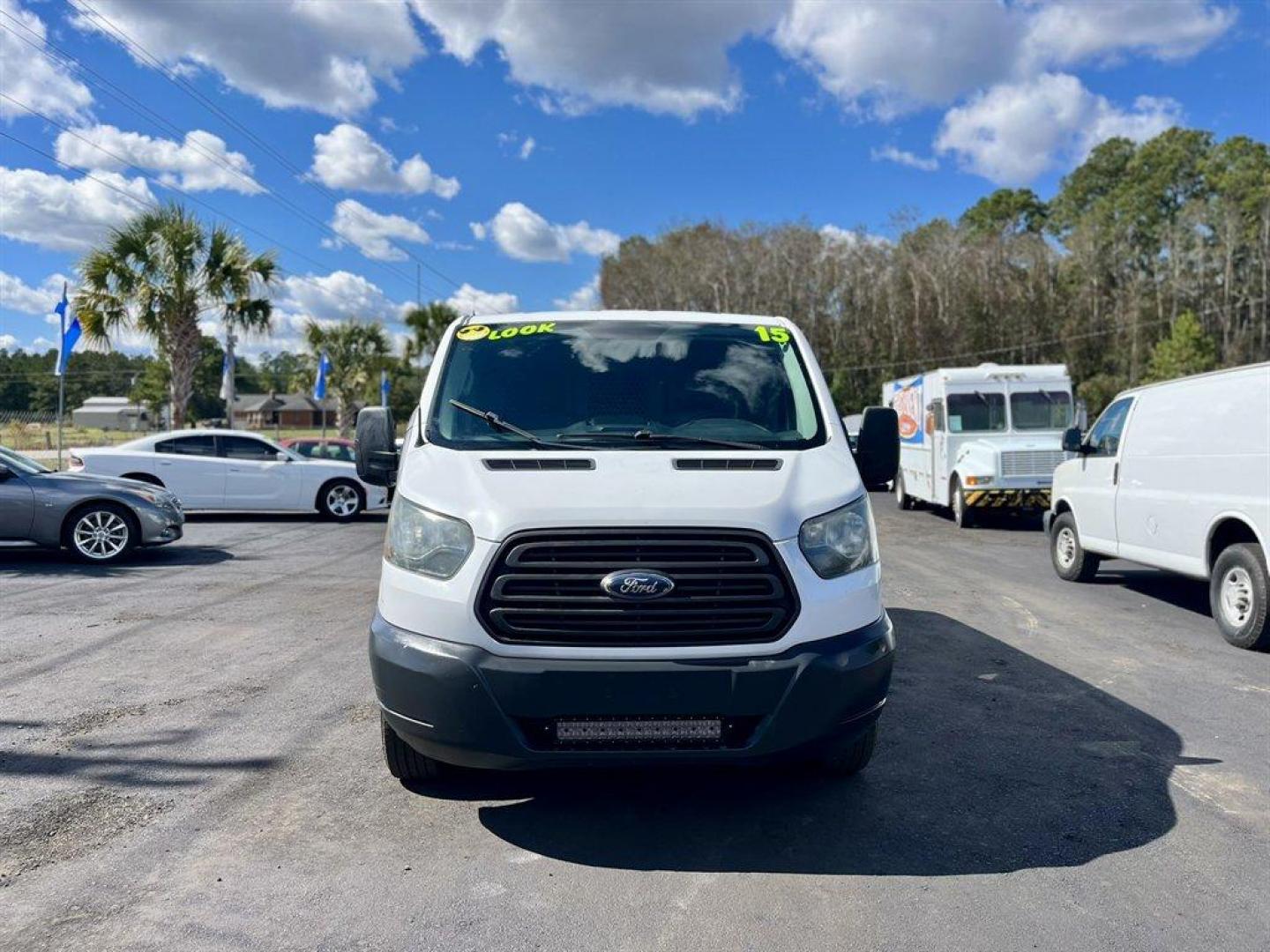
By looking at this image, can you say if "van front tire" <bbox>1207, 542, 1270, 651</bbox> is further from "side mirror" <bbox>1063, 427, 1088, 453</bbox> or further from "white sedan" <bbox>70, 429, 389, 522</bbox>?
"white sedan" <bbox>70, 429, 389, 522</bbox>

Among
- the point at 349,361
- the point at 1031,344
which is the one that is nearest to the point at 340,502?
the point at 349,361

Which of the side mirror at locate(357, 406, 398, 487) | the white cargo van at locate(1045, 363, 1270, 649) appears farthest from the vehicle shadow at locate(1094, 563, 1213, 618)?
the side mirror at locate(357, 406, 398, 487)

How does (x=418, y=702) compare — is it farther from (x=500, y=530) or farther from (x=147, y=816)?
(x=147, y=816)

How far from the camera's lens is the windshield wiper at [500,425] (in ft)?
14.2

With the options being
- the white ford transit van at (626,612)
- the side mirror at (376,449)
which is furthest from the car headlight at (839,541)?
Result: the side mirror at (376,449)

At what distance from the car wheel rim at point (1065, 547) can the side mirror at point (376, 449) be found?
8002 millimetres

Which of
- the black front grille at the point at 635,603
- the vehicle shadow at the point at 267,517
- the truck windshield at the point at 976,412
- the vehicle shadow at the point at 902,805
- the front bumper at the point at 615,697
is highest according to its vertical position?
the truck windshield at the point at 976,412

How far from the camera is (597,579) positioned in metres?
3.57

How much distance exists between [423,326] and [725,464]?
4502 cm

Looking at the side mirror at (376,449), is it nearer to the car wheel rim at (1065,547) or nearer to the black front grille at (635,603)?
the black front grille at (635,603)

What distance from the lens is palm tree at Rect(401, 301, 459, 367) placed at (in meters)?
46.9

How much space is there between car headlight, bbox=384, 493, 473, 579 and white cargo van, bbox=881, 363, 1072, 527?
14184 millimetres

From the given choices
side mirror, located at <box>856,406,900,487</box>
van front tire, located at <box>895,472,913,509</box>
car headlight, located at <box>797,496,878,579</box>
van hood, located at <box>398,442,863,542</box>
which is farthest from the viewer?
van front tire, located at <box>895,472,913,509</box>

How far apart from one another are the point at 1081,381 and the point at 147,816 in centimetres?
5764
